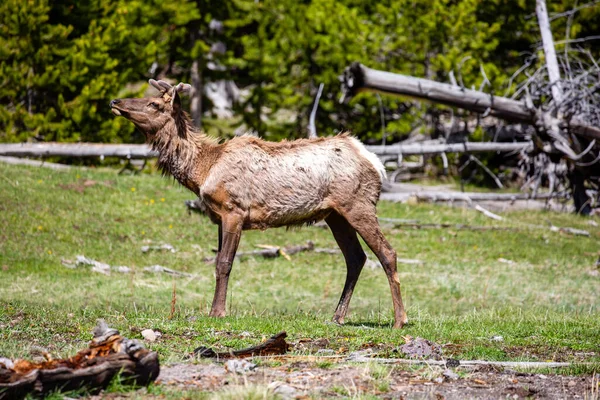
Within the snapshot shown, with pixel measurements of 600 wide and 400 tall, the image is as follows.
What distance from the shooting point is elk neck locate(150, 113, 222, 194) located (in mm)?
9961

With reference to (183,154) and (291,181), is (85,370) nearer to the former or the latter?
(291,181)

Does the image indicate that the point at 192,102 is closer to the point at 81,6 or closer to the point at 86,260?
the point at 81,6

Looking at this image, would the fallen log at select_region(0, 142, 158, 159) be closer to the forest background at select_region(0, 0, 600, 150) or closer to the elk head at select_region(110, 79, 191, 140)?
the forest background at select_region(0, 0, 600, 150)

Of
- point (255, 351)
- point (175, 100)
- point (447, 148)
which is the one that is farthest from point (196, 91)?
point (255, 351)

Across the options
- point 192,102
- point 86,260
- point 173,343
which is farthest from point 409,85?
point 192,102

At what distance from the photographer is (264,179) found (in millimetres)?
9750

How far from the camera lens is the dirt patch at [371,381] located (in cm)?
592

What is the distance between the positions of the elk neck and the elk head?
0.19 feet

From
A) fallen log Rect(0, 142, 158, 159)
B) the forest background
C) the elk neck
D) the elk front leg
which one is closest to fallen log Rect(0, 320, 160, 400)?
the elk front leg

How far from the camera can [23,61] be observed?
22.7 meters

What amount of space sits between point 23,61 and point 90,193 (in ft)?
21.5

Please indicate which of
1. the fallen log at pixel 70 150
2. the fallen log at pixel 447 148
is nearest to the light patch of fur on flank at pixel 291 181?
the fallen log at pixel 70 150

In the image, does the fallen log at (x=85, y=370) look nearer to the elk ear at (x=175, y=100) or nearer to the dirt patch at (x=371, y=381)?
the dirt patch at (x=371, y=381)

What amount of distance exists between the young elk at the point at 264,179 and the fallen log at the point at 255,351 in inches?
98.0
